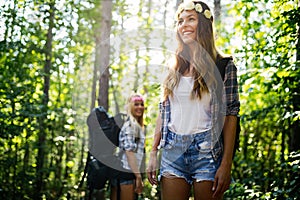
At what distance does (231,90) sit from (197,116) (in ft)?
0.80

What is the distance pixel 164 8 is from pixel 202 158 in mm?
6901

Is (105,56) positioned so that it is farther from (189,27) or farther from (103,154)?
(189,27)

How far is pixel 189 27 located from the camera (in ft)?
7.87

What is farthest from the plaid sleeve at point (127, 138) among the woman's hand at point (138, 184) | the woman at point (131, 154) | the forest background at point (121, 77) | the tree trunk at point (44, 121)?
the tree trunk at point (44, 121)

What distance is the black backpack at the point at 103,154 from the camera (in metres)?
4.49

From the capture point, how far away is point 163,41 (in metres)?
8.70

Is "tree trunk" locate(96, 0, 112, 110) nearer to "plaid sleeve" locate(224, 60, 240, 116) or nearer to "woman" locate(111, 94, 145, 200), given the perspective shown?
"woman" locate(111, 94, 145, 200)

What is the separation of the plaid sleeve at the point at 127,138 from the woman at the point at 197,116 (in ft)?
6.48

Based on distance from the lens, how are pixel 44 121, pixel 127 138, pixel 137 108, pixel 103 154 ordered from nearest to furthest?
pixel 127 138
pixel 103 154
pixel 137 108
pixel 44 121

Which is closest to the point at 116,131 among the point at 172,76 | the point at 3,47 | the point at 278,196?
the point at 3,47

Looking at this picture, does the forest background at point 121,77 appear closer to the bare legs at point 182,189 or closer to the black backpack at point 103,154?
the black backpack at point 103,154

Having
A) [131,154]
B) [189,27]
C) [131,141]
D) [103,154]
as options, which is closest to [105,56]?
[103,154]

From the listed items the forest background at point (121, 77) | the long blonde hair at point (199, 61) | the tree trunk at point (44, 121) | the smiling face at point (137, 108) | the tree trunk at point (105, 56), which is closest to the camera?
the long blonde hair at point (199, 61)

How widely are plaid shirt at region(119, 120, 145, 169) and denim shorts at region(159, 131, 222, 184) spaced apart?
83.5 inches
